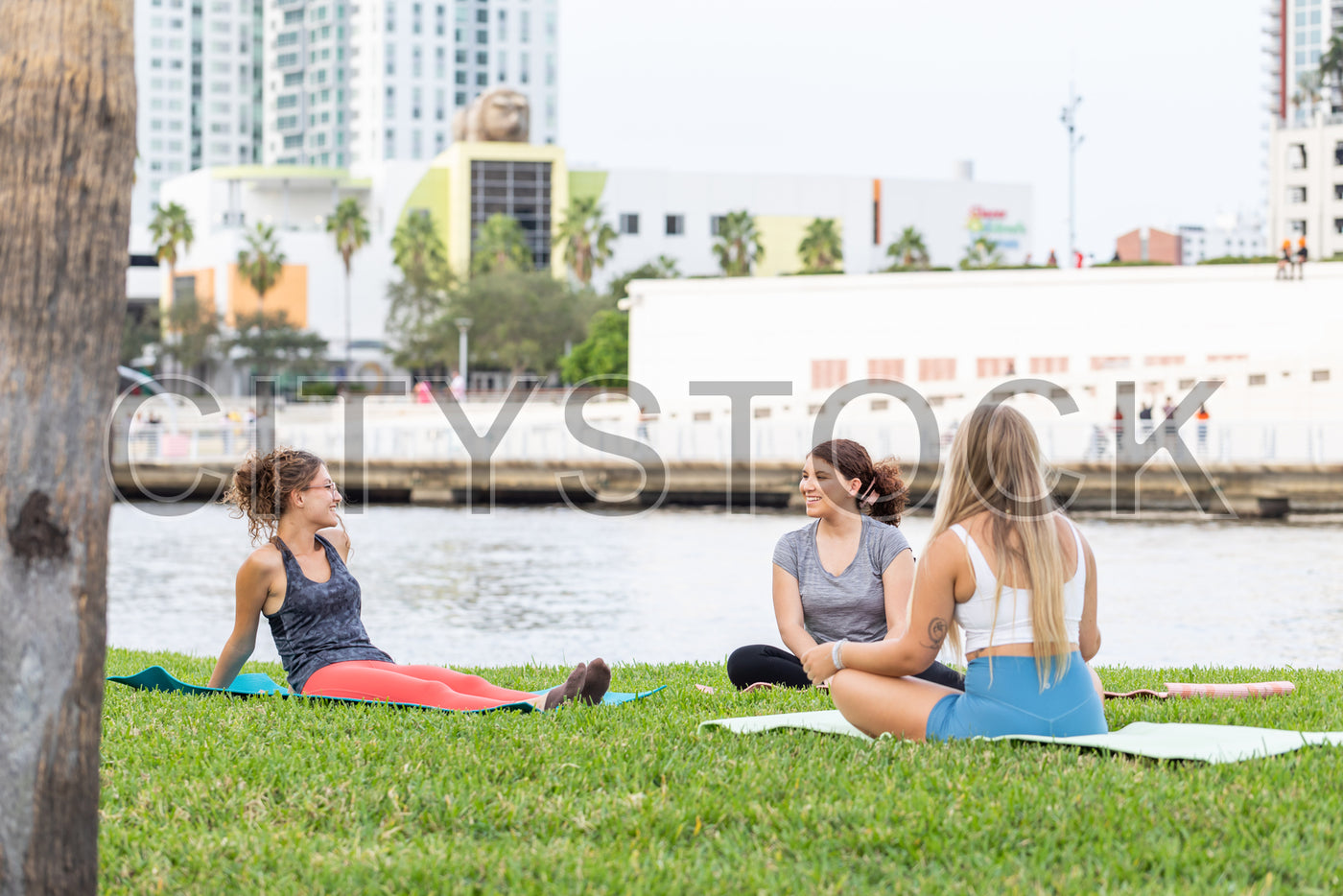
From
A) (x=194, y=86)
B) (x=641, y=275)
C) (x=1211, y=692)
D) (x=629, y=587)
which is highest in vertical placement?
(x=194, y=86)

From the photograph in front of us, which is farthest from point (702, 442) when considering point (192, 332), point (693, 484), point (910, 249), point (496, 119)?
point (496, 119)

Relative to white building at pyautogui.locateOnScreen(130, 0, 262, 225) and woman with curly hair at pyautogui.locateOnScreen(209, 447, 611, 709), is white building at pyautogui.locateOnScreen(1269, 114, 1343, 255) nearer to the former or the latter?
white building at pyautogui.locateOnScreen(130, 0, 262, 225)

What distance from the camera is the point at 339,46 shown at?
482 feet

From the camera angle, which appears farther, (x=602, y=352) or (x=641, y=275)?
(x=641, y=275)

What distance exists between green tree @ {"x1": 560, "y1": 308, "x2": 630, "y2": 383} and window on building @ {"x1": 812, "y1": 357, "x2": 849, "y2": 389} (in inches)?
577

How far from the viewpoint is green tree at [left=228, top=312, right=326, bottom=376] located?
298 ft

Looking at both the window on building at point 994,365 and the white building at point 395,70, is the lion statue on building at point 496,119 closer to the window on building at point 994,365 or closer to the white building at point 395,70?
the white building at point 395,70

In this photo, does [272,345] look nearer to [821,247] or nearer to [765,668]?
[821,247]

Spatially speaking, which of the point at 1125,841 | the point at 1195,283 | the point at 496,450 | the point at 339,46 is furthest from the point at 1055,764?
the point at 339,46

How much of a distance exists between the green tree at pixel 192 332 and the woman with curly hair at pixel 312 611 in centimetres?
8858

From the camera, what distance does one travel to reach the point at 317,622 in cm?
636

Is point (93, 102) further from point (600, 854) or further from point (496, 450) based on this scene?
point (496, 450)

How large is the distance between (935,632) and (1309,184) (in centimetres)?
12188

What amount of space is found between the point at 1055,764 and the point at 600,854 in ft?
5.42
